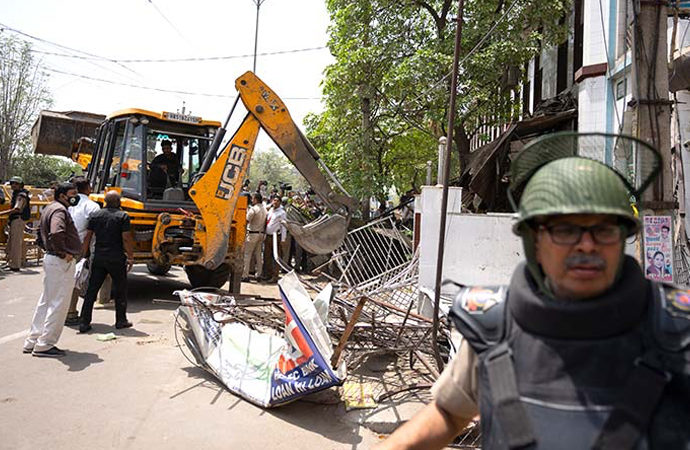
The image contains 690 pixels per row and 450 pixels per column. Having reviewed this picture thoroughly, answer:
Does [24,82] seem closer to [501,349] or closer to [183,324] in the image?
[183,324]

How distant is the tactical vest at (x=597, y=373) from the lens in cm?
108

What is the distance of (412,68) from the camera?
1093cm

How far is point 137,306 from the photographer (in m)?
8.03

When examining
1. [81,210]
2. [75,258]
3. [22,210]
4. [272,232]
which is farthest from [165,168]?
[22,210]

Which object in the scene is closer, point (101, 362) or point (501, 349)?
point (501, 349)

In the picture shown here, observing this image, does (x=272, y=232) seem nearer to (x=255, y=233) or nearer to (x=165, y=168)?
(x=255, y=233)

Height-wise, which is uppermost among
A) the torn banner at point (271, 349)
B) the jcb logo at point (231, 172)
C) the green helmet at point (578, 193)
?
the jcb logo at point (231, 172)

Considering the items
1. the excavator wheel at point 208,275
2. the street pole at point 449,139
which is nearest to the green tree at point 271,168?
the excavator wheel at point 208,275

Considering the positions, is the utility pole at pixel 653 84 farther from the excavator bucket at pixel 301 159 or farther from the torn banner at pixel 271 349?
the excavator bucket at pixel 301 159

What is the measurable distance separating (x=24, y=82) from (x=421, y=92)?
2393 centimetres

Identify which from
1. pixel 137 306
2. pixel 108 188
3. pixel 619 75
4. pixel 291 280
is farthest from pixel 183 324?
pixel 619 75

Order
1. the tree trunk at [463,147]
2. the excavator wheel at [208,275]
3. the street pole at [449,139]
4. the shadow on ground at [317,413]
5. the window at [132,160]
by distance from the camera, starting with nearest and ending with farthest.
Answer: the street pole at [449,139], the shadow on ground at [317,413], the window at [132,160], the excavator wheel at [208,275], the tree trunk at [463,147]

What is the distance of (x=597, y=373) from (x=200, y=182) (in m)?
6.76

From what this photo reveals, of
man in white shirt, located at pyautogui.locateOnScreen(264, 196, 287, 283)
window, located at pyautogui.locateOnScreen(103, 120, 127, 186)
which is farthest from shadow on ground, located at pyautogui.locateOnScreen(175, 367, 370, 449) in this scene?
man in white shirt, located at pyautogui.locateOnScreen(264, 196, 287, 283)
